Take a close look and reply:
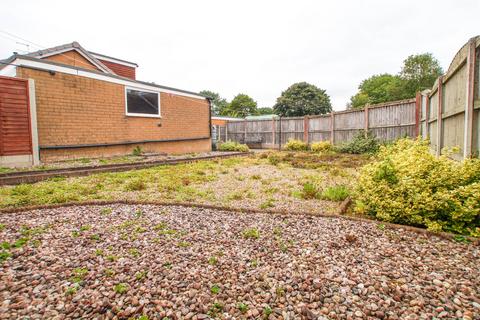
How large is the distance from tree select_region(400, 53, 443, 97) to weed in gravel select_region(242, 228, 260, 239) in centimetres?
3755

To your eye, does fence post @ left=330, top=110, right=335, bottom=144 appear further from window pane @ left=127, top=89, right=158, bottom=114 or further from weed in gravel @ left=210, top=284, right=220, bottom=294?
weed in gravel @ left=210, top=284, right=220, bottom=294

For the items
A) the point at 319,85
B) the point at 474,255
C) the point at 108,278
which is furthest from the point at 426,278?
the point at 319,85

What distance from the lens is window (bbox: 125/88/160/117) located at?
30.9 ft

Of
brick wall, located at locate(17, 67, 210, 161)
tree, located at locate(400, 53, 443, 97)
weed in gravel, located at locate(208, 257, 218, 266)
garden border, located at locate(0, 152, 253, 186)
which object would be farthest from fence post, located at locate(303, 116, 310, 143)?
tree, located at locate(400, 53, 443, 97)

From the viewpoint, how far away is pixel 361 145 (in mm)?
10555

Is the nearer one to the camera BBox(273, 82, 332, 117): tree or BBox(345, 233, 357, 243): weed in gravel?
BBox(345, 233, 357, 243): weed in gravel

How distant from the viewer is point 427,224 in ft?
7.40

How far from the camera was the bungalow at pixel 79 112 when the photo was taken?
611cm

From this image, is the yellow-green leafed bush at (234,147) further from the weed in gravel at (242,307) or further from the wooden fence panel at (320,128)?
the weed in gravel at (242,307)

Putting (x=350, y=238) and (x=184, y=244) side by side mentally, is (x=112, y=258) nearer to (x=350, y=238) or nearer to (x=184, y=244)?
(x=184, y=244)

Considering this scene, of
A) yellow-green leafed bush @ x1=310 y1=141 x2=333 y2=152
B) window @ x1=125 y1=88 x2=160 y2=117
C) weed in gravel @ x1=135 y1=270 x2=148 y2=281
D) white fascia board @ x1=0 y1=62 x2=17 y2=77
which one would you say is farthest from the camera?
yellow-green leafed bush @ x1=310 y1=141 x2=333 y2=152

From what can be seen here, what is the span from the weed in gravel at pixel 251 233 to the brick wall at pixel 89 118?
7324 mm

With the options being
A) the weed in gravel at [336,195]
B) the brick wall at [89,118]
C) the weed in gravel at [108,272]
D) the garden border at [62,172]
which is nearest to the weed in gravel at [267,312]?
the weed in gravel at [108,272]

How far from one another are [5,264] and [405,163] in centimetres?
384
